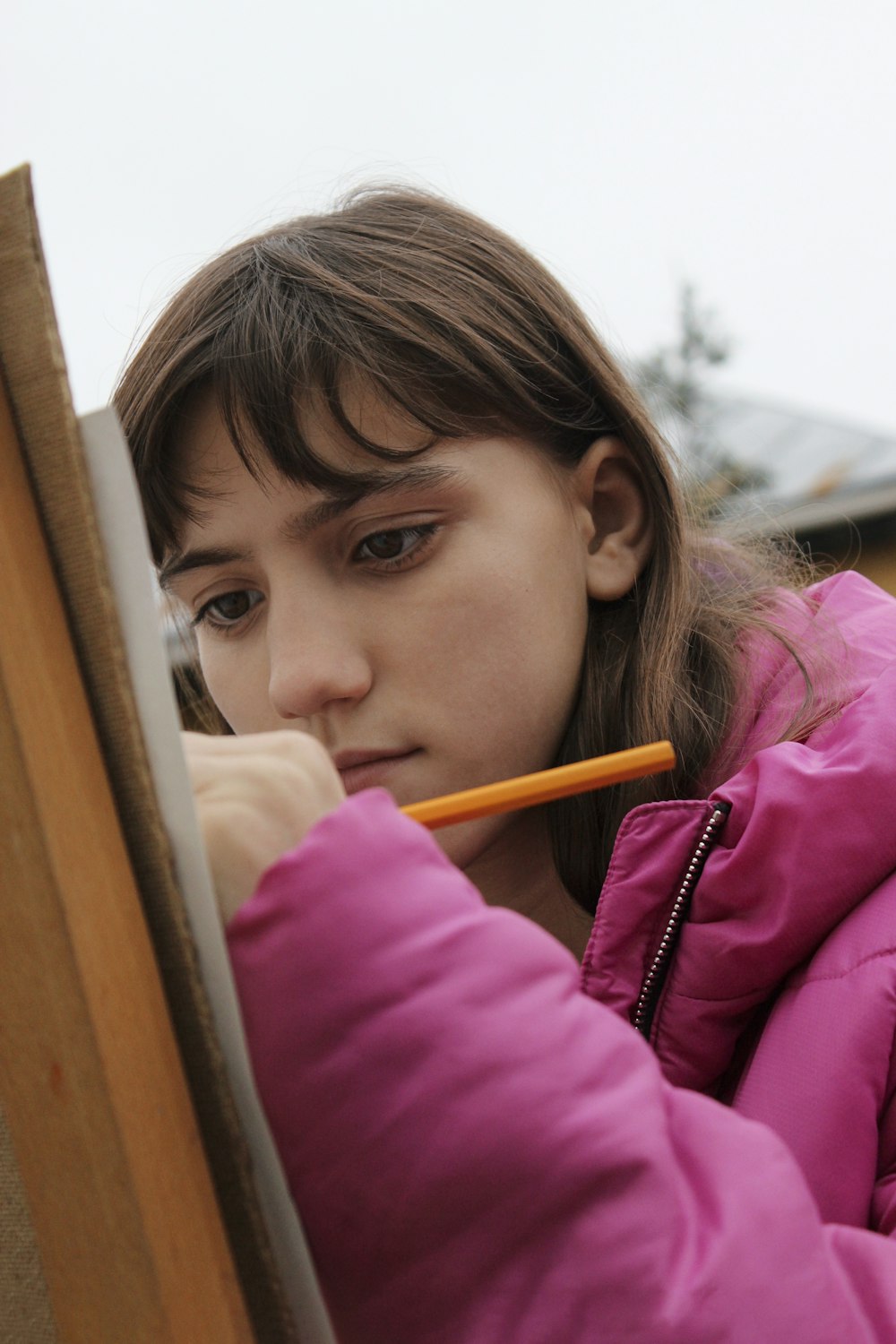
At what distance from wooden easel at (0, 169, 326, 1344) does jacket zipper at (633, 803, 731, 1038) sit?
523 millimetres

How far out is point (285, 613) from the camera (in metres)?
1.00

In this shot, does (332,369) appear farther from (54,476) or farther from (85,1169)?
(85,1169)

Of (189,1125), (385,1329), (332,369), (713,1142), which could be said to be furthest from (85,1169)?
(332,369)

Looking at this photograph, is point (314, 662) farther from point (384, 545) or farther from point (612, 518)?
point (612, 518)

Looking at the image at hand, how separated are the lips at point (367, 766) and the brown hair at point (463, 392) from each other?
0.21 metres

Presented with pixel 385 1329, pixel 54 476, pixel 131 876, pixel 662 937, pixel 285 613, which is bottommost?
pixel 662 937

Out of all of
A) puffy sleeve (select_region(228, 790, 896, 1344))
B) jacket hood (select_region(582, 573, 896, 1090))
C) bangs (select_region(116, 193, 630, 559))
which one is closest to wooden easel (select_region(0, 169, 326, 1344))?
puffy sleeve (select_region(228, 790, 896, 1344))

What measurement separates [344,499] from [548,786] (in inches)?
19.7

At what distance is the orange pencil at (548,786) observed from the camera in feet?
1.82

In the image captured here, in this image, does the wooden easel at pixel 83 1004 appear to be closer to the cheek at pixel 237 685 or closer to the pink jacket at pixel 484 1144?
the pink jacket at pixel 484 1144

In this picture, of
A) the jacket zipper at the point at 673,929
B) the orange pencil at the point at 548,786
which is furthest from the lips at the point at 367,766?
the orange pencil at the point at 548,786

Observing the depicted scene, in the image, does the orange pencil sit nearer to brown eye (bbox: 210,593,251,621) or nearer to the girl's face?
Result: the girl's face

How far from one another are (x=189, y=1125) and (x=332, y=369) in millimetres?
776

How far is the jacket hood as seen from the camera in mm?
824
